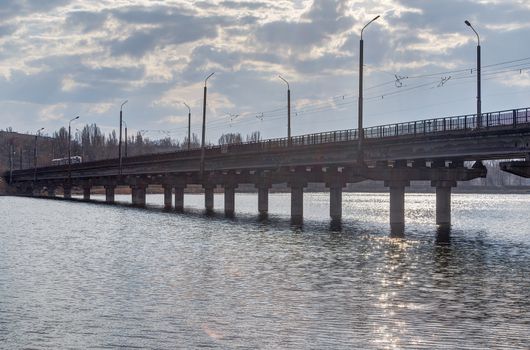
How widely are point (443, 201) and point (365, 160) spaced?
971 cm

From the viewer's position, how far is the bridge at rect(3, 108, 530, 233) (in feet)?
189

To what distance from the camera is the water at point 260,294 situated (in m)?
20.3

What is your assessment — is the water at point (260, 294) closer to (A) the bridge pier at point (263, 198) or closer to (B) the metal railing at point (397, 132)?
(B) the metal railing at point (397, 132)

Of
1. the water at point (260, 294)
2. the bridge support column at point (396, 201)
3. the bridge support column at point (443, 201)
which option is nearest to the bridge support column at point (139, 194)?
the bridge support column at point (396, 201)

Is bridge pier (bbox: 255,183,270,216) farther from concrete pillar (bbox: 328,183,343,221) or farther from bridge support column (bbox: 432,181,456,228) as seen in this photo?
bridge support column (bbox: 432,181,456,228)

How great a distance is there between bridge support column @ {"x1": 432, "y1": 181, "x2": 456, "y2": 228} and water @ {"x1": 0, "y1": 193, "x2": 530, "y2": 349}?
835 inches

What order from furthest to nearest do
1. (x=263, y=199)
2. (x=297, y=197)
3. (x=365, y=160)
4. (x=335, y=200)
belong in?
1. (x=263, y=199)
2. (x=297, y=197)
3. (x=335, y=200)
4. (x=365, y=160)

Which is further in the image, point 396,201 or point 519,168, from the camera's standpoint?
point 396,201

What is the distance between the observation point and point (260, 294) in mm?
27656

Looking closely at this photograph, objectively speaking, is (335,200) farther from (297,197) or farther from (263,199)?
(263,199)

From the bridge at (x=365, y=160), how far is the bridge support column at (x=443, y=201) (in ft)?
0.33

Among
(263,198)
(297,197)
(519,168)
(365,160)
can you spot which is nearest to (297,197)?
(297,197)

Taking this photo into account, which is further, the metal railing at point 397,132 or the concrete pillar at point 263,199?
the concrete pillar at point 263,199

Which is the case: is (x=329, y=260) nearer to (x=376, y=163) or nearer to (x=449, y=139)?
(x=449, y=139)
